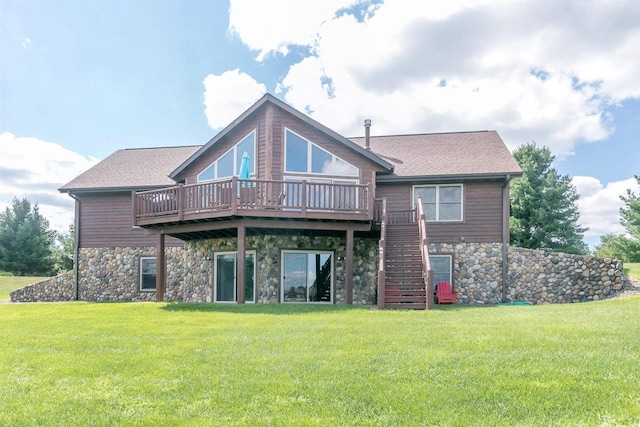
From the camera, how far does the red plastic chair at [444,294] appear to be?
1420cm

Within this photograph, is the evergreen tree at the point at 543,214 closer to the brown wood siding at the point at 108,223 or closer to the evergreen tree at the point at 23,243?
the brown wood siding at the point at 108,223

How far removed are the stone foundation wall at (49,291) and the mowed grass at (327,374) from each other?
37.7 feet

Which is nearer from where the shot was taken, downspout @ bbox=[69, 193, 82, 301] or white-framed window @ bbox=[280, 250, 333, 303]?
white-framed window @ bbox=[280, 250, 333, 303]

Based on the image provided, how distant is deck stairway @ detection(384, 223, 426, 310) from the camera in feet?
36.5

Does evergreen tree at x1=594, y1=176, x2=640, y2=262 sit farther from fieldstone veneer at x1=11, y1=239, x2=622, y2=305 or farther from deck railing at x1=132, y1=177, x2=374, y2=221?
deck railing at x1=132, y1=177, x2=374, y2=221

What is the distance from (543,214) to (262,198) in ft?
75.7

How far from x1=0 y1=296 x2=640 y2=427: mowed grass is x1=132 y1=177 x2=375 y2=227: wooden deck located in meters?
4.92

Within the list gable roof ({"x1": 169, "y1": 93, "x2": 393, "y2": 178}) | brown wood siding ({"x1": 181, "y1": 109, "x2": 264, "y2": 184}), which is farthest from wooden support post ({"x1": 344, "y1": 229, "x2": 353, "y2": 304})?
brown wood siding ({"x1": 181, "y1": 109, "x2": 264, "y2": 184})

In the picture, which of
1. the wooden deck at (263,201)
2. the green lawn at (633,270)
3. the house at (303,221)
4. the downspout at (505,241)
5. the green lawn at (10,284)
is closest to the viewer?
the wooden deck at (263,201)

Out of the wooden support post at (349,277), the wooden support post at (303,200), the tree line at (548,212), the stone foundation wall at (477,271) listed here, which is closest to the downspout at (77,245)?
the wooden support post at (303,200)

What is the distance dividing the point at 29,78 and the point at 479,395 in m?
18.7

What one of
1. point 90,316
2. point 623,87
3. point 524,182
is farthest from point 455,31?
point 524,182

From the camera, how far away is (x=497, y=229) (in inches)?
598

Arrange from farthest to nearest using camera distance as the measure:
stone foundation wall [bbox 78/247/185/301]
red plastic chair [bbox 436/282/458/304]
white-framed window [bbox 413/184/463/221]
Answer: stone foundation wall [bbox 78/247/185/301] < white-framed window [bbox 413/184/463/221] < red plastic chair [bbox 436/282/458/304]
